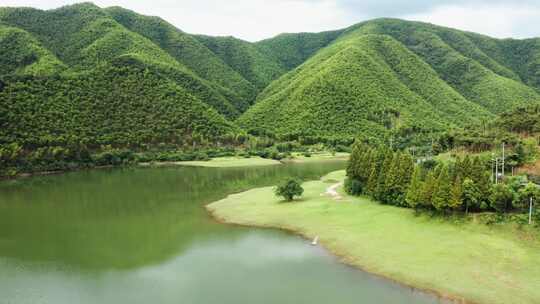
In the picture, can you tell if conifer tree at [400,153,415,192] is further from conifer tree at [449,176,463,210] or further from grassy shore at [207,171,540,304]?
conifer tree at [449,176,463,210]

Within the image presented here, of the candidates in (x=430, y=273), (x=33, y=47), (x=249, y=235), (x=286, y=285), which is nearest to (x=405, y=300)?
(x=430, y=273)

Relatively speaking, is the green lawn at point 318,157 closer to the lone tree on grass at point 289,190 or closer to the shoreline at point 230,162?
the shoreline at point 230,162

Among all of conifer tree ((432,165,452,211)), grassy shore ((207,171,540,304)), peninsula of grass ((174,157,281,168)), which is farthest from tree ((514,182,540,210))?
peninsula of grass ((174,157,281,168))

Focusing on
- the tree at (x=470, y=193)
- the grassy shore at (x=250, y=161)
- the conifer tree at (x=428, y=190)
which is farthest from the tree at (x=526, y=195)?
the grassy shore at (x=250, y=161)

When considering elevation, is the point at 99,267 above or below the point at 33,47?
below

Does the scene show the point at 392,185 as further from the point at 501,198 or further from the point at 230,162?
the point at 230,162

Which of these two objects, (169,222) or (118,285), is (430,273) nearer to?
(118,285)

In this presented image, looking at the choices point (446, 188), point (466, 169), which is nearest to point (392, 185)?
point (446, 188)
